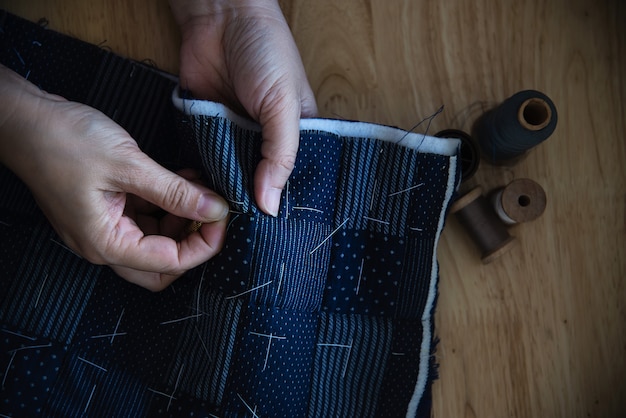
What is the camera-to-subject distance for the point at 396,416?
3.73 ft

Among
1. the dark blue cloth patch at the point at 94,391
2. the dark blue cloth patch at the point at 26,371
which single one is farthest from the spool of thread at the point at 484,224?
the dark blue cloth patch at the point at 26,371

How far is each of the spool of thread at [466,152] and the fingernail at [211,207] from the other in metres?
0.50

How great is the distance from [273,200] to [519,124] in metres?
0.51

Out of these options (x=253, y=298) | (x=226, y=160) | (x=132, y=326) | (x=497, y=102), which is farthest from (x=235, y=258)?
(x=497, y=102)

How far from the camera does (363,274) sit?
113cm

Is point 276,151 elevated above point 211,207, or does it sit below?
above

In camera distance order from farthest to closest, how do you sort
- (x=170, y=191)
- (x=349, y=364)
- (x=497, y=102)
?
(x=497, y=102), (x=349, y=364), (x=170, y=191)

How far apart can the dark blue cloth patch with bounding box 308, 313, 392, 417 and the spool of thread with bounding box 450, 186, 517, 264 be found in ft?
0.89

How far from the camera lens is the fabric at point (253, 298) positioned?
1.06 metres

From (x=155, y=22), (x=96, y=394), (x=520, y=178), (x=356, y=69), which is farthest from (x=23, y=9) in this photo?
(x=520, y=178)

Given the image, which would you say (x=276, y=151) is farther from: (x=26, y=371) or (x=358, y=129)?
(x=26, y=371)

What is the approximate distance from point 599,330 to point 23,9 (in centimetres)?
148

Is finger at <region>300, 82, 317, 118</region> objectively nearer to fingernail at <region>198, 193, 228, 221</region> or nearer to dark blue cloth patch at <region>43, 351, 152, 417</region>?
fingernail at <region>198, 193, 228, 221</region>

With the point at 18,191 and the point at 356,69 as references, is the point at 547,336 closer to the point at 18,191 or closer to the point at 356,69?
the point at 356,69
